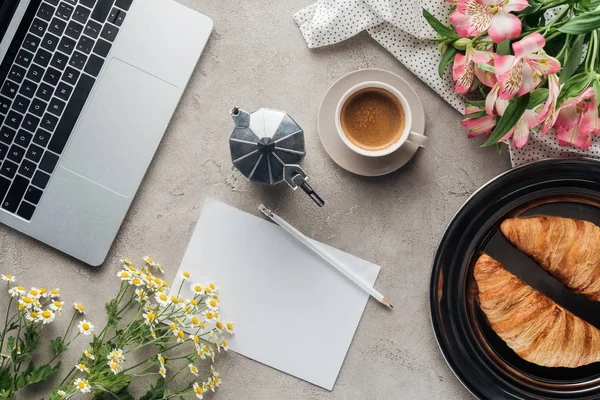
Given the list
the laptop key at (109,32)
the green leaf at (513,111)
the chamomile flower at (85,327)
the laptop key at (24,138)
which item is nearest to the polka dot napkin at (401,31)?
the green leaf at (513,111)

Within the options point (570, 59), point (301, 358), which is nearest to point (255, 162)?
point (301, 358)

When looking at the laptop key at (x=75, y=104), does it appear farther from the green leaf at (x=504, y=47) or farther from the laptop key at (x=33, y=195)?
the green leaf at (x=504, y=47)

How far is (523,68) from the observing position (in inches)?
32.1

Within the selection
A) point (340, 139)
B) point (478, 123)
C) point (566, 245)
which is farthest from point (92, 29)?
point (566, 245)

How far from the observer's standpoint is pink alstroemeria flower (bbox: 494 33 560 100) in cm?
80

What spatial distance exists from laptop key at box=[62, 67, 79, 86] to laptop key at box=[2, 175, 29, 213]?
0.20 metres

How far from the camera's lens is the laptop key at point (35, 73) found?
1.08 m

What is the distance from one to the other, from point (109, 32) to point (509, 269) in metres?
0.86

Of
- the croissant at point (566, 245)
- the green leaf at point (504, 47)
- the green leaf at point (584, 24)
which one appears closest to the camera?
the green leaf at point (584, 24)

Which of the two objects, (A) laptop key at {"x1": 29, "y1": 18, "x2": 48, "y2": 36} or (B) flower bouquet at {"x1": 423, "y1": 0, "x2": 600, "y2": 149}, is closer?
(B) flower bouquet at {"x1": 423, "y1": 0, "x2": 600, "y2": 149}

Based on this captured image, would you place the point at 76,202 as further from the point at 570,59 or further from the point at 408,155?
the point at 570,59

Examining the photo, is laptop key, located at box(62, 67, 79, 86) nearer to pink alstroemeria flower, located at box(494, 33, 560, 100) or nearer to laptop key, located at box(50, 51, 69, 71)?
laptop key, located at box(50, 51, 69, 71)

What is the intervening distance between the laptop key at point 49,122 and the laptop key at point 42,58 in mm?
94

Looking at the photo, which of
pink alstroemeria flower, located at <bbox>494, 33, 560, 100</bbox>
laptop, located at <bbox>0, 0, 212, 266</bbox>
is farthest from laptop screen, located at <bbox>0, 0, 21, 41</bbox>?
pink alstroemeria flower, located at <bbox>494, 33, 560, 100</bbox>
